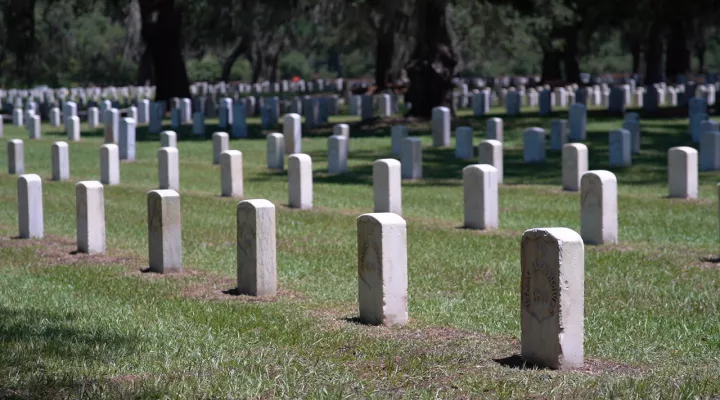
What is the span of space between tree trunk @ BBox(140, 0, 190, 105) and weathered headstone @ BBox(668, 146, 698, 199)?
85.8 feet

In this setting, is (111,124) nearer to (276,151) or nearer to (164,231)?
(276,151)

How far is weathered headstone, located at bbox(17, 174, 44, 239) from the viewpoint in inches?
542

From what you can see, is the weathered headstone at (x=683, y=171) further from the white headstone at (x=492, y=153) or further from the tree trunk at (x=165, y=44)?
the tree trunk at (x=165, y=44)

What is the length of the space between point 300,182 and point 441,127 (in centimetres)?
1167

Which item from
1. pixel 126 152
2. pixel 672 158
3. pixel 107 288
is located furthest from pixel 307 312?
pixel 126 152

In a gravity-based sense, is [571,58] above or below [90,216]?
above

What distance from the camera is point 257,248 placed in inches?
400

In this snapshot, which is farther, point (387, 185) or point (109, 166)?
point (109, 166)

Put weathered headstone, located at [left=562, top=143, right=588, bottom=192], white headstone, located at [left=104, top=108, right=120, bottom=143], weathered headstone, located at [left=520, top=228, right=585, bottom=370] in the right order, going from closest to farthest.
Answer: weathered headstone, located at [left=520, top=228, right=585, bottom=370] → weathered headstone, located at [left=562, top=143, right=588, bottom=192] → white headstone, located at [left=104, top=108, right=120, bottom=143]

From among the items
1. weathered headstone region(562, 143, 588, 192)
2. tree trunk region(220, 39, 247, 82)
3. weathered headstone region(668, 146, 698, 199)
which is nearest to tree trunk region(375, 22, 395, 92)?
tree trunk region(220, 39, 247, 82)

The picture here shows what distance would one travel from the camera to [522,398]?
6734 millimetres

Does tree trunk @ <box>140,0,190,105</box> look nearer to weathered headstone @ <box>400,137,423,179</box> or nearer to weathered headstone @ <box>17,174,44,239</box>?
weathered headstone @ <box>400,137,423,179</box>

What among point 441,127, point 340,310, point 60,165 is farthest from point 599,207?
point 441,127

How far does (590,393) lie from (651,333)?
2.06 metres
